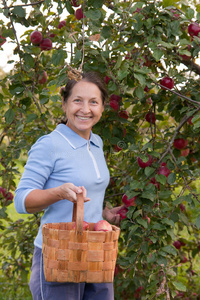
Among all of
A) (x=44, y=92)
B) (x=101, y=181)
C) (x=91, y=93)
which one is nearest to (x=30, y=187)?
(x=101, y=181)

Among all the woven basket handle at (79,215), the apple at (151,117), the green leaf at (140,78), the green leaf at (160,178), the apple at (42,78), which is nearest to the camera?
the woven basket handle at (79,215)

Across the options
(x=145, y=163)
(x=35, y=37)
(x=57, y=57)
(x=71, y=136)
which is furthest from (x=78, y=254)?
(x=35, y=37)

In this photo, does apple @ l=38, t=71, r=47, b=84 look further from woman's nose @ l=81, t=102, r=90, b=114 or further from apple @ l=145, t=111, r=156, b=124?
woman's nose @ l=81, t=102, r=90, b=114

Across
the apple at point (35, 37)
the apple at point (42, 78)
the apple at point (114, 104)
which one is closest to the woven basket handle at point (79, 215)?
the apple at point (114, 104)

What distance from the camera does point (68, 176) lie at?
1.63 meters

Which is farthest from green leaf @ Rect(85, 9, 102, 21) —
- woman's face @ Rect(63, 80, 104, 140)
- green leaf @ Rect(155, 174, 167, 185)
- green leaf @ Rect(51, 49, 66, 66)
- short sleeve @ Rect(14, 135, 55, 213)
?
green leaf @ Rect(155, 174, 167, 185)

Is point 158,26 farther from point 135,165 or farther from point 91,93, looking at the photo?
point 135,165

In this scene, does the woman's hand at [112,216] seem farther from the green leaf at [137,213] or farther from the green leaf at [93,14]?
the green leaf at [93,14]

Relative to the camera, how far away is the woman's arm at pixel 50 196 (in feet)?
4.67

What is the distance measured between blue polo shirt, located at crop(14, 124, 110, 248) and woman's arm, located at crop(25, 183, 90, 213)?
0.02 m

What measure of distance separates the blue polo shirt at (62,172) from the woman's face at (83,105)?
0.05 metres

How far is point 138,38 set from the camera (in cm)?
222

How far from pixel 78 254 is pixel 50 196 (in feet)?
0.68

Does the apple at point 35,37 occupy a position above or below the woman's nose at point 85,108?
above
